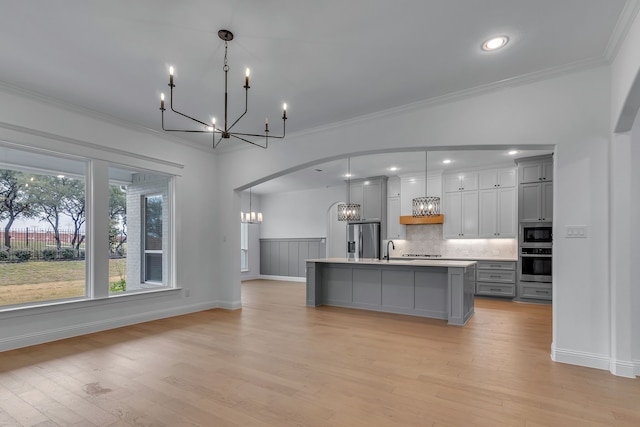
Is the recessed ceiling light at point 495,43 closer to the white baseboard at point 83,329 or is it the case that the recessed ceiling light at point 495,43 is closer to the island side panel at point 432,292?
the island side panel at point 432,292

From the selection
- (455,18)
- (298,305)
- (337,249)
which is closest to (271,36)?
(455,18)

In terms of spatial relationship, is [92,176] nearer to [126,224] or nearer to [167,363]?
[126,224]

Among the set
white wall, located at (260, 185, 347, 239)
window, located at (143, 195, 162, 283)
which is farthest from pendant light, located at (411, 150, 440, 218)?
window, located at (143, 195, 162, 283)

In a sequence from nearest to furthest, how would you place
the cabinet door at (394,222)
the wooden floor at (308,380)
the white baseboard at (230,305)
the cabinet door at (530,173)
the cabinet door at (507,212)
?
the wooden floor at (308,380)
the white baseboard at (230,305)
the cabinet door at (530,173)
the cabinet door at (507,212)
the cabinet door at (394,222)

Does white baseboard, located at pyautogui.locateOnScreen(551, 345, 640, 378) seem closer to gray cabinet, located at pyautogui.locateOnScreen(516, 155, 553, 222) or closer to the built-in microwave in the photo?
the built-in microwave

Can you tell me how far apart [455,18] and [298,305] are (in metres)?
5.15

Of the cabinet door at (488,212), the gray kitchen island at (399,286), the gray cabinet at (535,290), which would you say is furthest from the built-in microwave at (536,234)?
the gray kitchen island at (399,286)

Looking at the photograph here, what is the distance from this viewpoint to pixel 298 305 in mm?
6297

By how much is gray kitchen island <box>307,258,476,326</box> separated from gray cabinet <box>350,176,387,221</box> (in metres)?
2.75

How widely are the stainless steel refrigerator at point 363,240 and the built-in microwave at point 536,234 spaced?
3.18 meters

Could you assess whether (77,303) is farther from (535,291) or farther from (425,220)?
(535,291)

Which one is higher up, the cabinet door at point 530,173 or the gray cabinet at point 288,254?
the cabinet door at point 530,173

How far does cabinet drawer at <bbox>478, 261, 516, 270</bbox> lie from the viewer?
6820mm

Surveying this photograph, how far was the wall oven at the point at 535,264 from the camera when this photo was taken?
642 centimetres
